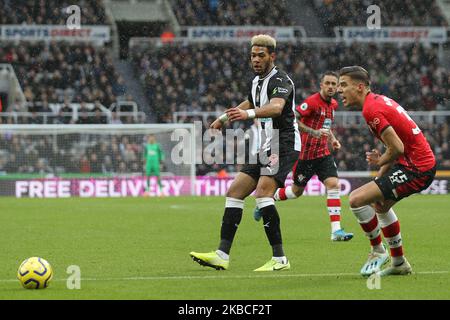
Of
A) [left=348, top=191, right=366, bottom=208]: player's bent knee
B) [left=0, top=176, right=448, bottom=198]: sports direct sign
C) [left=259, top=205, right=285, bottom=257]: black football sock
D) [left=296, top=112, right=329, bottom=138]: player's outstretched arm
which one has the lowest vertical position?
[left=0, top=176, right=448, bottom=198]: sports direct sign

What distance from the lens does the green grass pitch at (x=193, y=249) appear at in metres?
7.61

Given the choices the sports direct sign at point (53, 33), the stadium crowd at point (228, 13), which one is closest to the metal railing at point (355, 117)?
the sports direct sign at point (53, 33)

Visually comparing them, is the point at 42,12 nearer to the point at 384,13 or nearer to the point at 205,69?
the point at 205,69

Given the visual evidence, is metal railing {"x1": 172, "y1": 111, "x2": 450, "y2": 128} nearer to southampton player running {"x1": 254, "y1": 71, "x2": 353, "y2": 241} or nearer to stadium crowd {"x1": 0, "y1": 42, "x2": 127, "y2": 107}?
stadium crowd {"x1": 0, "y1": 42, "x2": 127, "y2": 107}

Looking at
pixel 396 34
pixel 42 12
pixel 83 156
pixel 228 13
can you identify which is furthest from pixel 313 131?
pixel 396 34

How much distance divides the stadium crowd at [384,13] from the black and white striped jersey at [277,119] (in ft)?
102

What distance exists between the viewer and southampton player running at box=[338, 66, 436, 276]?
8.32 m

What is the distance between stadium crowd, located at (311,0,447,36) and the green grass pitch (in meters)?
20.6

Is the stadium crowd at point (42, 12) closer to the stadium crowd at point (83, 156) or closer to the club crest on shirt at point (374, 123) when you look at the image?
the stadium crowd at point (83, 156)

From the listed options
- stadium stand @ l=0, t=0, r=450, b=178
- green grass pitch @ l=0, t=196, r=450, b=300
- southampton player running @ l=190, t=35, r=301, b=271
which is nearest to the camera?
green grass pitch @ l=0, t=196, r=450, b=300

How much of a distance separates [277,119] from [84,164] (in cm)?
1992

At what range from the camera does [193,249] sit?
38.7ft

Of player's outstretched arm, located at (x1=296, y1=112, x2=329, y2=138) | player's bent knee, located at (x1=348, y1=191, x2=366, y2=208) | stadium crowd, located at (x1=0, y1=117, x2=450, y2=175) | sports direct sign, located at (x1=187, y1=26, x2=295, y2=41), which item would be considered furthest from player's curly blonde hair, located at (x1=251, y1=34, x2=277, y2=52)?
sports direct sign, located at (x1=187, y1=26, x2=295, y2=41)
